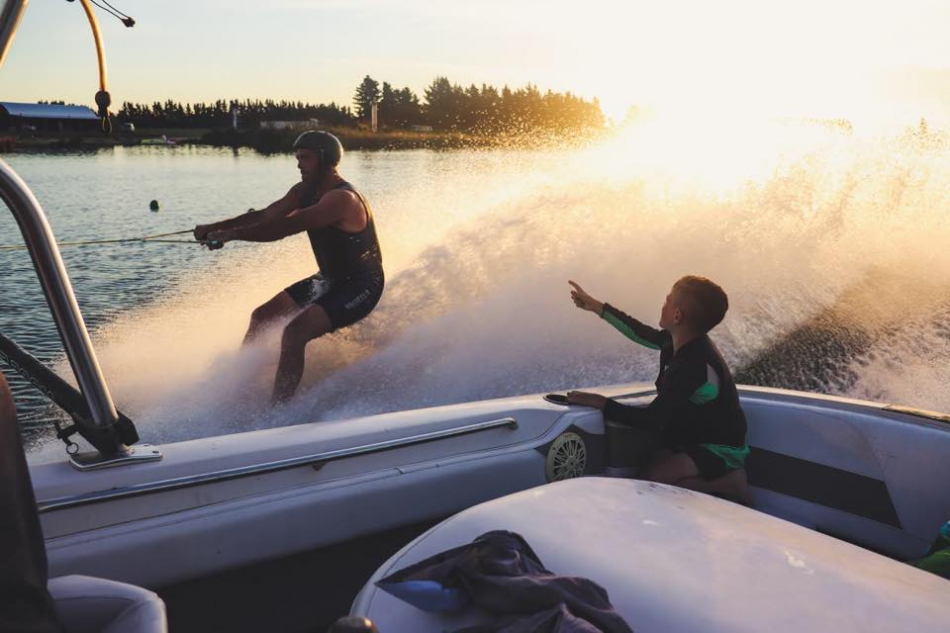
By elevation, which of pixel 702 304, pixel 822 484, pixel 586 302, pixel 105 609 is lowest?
pixel 822 484

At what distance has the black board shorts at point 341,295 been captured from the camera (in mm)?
4445

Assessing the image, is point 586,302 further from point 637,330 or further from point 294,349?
point 294,349

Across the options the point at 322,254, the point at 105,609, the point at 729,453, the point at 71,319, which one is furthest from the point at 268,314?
the point at 105,609

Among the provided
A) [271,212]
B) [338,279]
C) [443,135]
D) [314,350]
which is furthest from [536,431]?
[443,135]

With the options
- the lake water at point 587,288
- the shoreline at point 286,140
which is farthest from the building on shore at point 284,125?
the lake water at point 587,288

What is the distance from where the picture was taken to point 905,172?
10.5m

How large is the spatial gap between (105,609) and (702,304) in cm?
228

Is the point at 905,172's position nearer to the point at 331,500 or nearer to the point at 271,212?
the point at 271,212

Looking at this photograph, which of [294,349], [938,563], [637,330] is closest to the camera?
[938,563]

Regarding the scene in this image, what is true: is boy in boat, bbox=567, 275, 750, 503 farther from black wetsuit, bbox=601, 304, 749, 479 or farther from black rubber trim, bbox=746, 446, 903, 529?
black rubber trim, bbox=746, 446, 903, 529

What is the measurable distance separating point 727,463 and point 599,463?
0.58 m

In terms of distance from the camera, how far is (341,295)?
4.51 m

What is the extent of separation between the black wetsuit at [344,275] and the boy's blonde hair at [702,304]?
221 centimetres

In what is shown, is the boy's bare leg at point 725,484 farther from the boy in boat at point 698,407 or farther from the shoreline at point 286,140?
the shoreline at point 286,140
